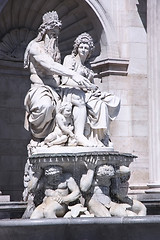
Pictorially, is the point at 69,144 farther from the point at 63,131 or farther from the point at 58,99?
the point at 58,99

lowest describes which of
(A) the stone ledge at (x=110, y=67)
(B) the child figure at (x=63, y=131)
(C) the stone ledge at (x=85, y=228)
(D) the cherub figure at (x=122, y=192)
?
(C) the stone ledge at (x=85, y=228)

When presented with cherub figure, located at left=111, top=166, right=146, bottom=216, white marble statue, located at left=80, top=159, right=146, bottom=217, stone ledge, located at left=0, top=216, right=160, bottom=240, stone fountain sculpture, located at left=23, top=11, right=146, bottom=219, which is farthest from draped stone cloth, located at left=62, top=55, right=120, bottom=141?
stone ledge, located at left=0, top=216, right=160, bottom=240

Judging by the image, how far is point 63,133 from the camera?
1164 cm

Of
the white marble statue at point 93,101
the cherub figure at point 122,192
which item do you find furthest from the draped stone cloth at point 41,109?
the cherub figure at point 122,192

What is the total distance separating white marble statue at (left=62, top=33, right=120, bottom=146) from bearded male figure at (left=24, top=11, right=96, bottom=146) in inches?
6.5

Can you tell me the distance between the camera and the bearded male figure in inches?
461

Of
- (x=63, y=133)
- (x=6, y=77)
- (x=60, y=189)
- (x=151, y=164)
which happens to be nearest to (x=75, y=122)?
(x=63, y=133)

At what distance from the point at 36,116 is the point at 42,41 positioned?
1.45 m

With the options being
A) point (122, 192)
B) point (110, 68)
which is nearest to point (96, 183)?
point (122, 192)

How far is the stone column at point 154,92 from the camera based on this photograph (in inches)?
572

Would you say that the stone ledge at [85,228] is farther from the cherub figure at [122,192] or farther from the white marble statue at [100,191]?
the cherub figure at [122,192]

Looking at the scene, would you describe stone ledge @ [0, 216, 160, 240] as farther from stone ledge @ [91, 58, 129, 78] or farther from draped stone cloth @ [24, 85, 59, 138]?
stone ledge @ [91, 58, 129, 78]

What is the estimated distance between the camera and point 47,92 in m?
11.8

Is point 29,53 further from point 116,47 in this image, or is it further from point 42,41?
point 116,47
